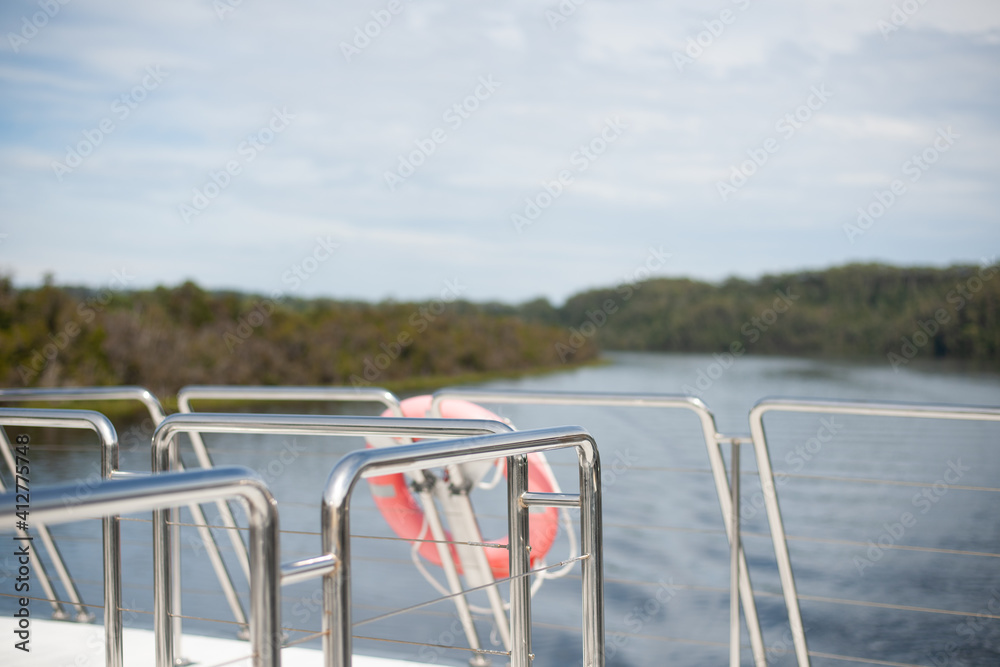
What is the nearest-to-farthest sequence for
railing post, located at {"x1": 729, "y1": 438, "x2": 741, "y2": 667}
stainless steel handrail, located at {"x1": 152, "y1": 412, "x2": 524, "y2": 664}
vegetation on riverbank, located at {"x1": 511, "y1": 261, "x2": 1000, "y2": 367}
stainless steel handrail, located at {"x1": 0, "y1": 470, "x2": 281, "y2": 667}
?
stainless steel handrail, located at {"x1": 0, "y1": 470, "x2": 281, "y2": 667}, stainless steel handrail, located at {"x1": 152, "y1": 412, "x2": 524, "y2": 664}, railing post, located at {"x1": 729, "y1": 438, "x2": 741, "y2": 667}, vegetation on riverbank, located at {"x1": 511, "y1": 261, "x2": 1000, "y2": 367}

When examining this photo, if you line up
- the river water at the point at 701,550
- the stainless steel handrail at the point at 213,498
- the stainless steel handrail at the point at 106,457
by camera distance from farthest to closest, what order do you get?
1. the river water at the point at 701,550
2. the stainless steel handrail at the point at 106,457
3. the stainless steel handrail at the point at 213,498

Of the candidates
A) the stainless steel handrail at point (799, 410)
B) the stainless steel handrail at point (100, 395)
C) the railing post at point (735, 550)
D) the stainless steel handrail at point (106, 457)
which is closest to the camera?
the stainless steel handrail at point (106, 457)

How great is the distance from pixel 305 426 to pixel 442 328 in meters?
23.0

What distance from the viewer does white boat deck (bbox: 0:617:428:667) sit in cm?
232

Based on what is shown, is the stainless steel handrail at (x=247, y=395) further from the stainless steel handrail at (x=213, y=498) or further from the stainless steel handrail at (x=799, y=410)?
the stainless steel handrail at (x=213, y=498)

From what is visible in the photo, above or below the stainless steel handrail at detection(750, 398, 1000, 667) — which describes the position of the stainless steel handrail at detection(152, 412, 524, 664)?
above

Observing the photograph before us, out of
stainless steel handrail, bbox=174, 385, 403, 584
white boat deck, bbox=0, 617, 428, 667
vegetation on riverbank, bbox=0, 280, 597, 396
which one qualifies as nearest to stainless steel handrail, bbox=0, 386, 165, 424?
stainless steel handrail, bbox=174, 385, 403, 584

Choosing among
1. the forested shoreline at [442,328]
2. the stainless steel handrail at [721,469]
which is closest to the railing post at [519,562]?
the stainless steel handrail at [721,469]

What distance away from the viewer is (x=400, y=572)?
6805 mm

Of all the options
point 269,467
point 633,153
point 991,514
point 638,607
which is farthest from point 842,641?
point 633,153

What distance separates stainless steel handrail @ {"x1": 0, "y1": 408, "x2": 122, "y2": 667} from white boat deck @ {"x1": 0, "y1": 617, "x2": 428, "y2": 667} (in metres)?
0.67

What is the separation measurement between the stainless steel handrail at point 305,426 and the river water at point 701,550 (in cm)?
18

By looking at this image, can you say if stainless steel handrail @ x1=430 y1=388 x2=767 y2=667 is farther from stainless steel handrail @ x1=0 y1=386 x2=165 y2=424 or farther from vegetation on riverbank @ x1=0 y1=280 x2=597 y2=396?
vegetation on riverbank @ x1=0 y1=280 x2=597 y2=396

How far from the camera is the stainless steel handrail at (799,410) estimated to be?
2.06 m
